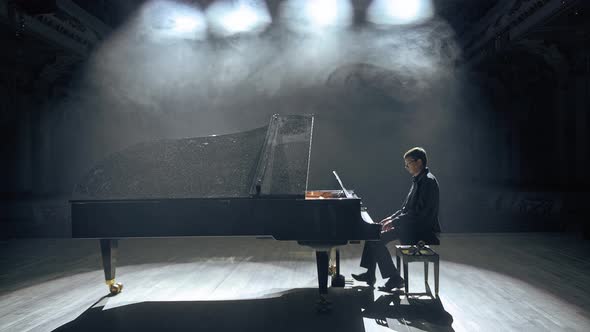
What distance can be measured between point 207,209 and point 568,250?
4.48 metres

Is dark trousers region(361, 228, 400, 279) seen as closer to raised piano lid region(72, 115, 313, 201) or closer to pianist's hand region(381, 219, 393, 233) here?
pianist's hand region(381, 219, 393, 233)

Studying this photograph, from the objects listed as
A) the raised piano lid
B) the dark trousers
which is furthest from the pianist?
the raised piano lid

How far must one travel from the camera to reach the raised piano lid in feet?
8.55

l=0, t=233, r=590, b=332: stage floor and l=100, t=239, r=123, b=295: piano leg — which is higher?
l=100, t=239, r=123, b=295: piano leg

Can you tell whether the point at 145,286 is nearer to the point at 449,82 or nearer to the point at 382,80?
the point at 382,80

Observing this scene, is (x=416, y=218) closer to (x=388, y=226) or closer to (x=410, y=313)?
(x=388, y=226)

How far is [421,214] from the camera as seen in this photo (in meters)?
2.87

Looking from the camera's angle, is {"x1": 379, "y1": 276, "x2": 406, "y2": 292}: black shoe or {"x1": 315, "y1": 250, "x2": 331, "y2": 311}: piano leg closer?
{"x1": 315, "y1": 250, "x2": 331, "y2": 311}: piano leg

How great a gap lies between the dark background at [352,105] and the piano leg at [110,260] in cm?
365

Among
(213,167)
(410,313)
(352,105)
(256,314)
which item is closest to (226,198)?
(213,167)

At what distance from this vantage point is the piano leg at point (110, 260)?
9.83ft

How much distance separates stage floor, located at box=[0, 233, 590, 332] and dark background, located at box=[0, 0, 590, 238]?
1.89m

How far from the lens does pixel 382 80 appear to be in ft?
25.6

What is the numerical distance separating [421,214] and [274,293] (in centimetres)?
133
